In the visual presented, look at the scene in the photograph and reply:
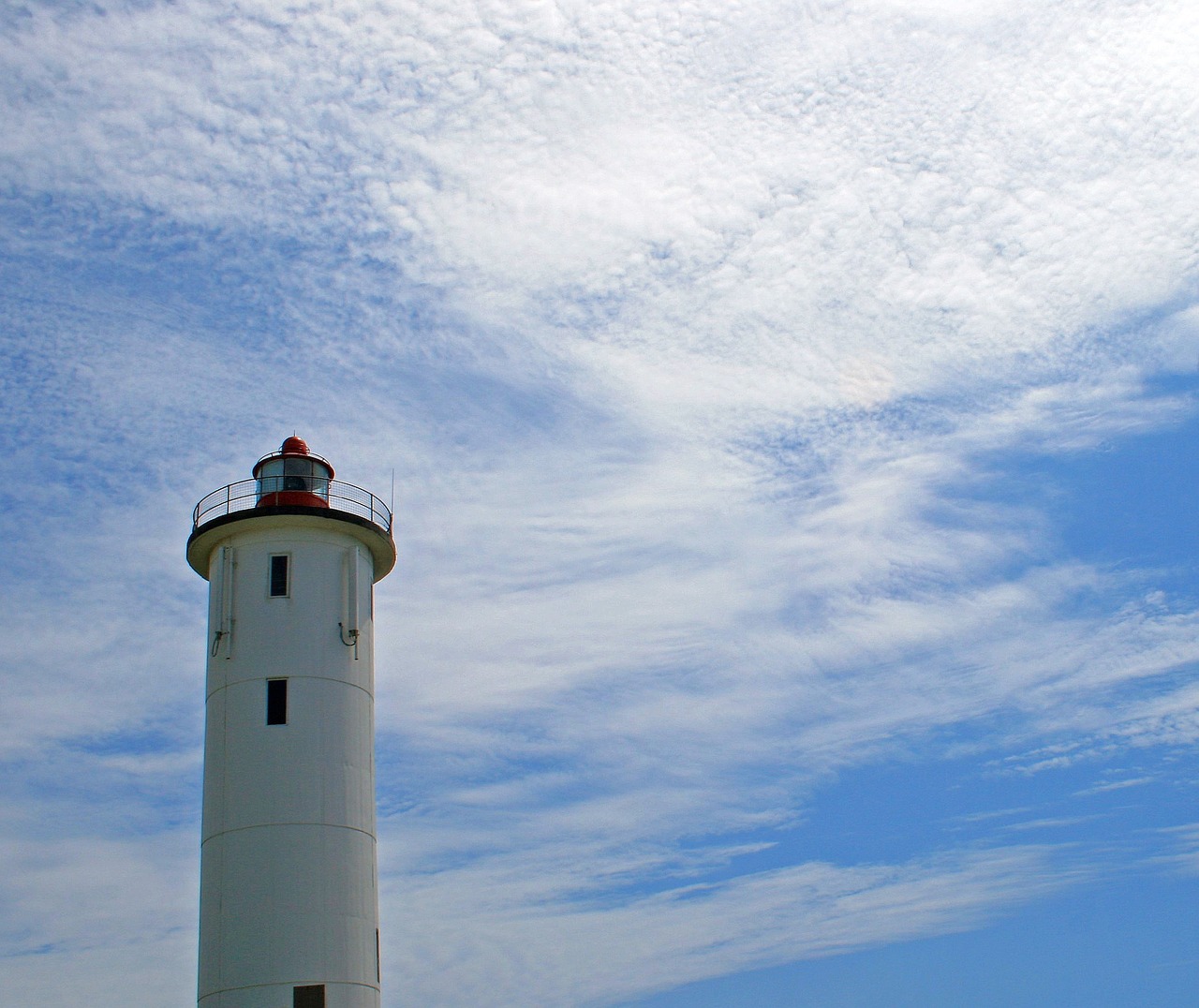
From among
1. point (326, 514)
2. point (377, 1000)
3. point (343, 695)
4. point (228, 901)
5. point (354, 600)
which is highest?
point (326, 514)

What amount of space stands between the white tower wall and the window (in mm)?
103

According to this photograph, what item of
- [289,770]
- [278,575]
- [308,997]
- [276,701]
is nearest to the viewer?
[308,997]

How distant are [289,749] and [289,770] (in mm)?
539

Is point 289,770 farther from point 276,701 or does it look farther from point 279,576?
point 279,576

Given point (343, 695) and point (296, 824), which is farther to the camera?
point (343, 695)

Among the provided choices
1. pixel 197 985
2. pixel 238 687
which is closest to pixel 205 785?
pixel 238 687

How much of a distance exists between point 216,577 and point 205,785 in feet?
17.9

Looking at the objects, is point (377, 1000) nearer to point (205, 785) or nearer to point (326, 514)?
point (205, 785)

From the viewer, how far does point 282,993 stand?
93.9ft

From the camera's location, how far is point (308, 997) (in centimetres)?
2875

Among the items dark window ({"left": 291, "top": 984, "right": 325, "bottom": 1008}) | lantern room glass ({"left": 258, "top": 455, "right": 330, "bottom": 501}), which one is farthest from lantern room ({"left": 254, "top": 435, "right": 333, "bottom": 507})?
dark window ({"left": 291, "top": 984, "right": 325, "bottom": 1008})

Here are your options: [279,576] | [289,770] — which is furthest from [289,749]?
[279,576]

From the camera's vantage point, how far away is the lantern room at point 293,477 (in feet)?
112

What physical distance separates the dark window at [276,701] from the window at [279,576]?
2370 millimetres
